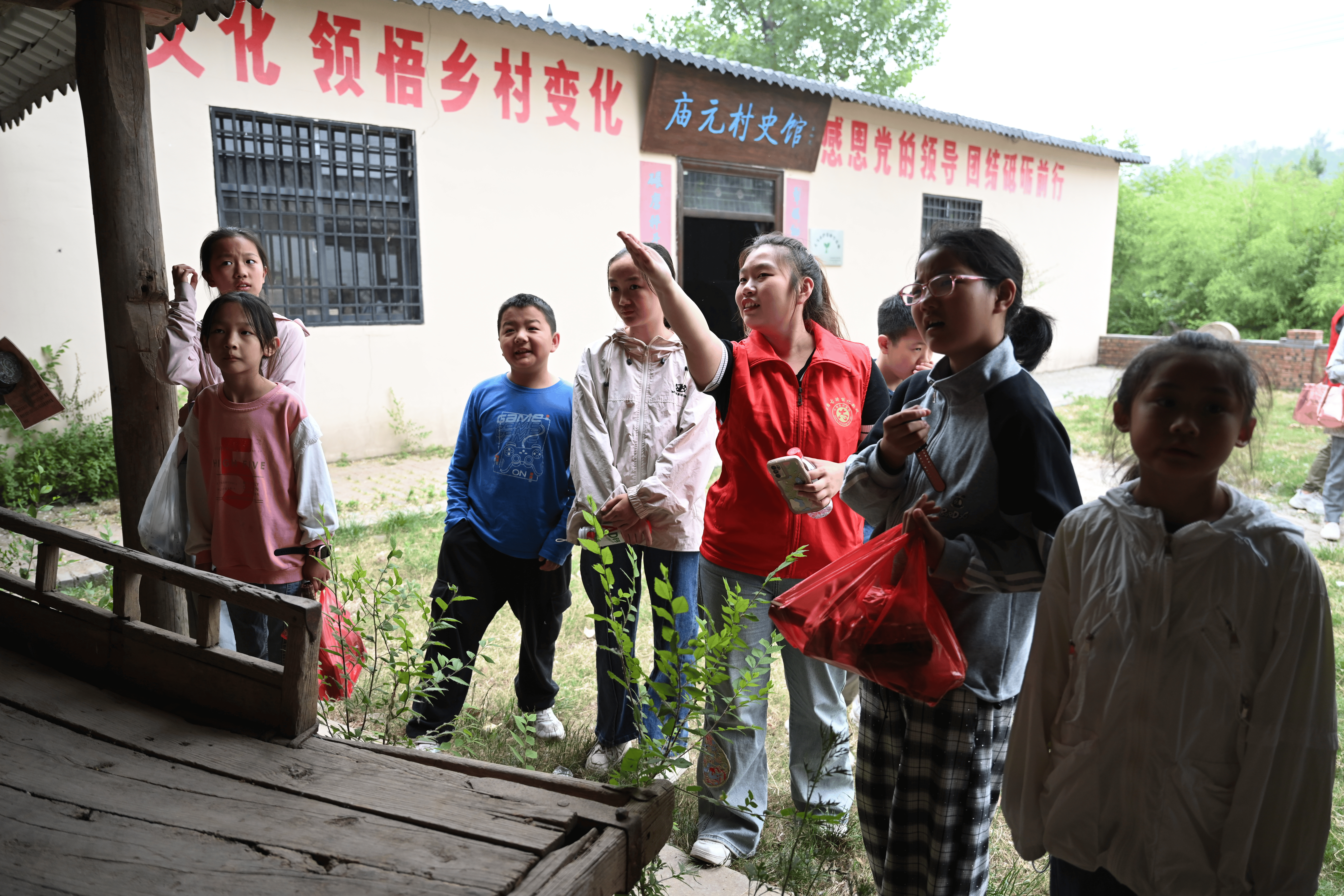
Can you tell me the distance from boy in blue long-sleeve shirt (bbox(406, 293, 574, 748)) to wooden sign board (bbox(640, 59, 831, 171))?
20.7 ft

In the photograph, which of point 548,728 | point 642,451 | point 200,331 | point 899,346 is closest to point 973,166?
point 899,346

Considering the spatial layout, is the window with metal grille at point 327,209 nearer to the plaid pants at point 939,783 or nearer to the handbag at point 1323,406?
the plaid pants at point 939,783

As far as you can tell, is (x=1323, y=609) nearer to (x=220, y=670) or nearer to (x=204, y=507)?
(x=220, y=670)

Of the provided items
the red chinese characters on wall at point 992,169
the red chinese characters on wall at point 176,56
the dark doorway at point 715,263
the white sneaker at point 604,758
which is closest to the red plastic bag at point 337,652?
the white sneaker at point 604,758

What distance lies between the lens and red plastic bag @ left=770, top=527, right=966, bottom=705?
1.60 m

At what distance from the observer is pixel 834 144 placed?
1045 cm

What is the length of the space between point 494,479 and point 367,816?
1.42 meters

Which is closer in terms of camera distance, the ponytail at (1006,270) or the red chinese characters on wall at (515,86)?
the ponytail at (1006,270)

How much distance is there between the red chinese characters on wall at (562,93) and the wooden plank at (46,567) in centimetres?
663

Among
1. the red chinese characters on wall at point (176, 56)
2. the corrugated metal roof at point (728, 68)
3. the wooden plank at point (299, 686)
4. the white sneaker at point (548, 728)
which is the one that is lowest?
the white sneaker at point (548, 728)

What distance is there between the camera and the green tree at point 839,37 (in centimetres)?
2136

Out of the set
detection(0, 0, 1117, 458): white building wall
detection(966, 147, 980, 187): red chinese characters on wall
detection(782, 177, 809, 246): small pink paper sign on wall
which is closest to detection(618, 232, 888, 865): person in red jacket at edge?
detection(0, 0, 1117, 458): white building wall

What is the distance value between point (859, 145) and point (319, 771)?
10.4m

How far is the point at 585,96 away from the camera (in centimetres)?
822
